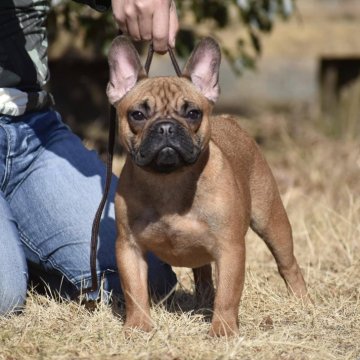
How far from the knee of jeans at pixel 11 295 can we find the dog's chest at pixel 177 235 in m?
0.77

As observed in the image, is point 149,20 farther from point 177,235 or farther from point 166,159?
point 177,235

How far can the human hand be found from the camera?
4.11 metres

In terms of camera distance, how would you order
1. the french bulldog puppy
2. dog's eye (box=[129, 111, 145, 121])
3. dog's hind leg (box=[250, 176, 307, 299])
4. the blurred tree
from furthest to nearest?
1. the blurred tree
2. dog's hind leg (box=[250, 176, 307, 299])
3. dog's eye (box=[129, 111, 145, 121])
4. the french bulldog puppy

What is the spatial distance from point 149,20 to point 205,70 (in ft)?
1.30

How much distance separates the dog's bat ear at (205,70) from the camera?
4344 mm

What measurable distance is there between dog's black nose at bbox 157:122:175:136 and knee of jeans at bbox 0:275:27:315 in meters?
1.24

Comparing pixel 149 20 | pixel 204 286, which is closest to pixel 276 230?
pixel 204 286

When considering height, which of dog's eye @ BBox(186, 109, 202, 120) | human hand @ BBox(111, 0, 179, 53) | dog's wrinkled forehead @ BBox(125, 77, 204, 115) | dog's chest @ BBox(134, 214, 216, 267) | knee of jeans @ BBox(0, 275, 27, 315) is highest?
human hand @ BBox(111, 0, 179, 53)

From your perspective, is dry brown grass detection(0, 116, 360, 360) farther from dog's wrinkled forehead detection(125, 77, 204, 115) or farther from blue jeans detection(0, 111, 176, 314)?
dog's wrinkled forehead detection(125, 77, 204, 115)

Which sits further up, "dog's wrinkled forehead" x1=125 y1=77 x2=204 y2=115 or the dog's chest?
"dog's wrinkled forehead" x1=125 y1=77 x2=204 y2=115

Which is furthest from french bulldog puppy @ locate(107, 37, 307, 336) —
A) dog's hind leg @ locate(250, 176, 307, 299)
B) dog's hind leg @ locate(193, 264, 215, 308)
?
dog's hind leg @ locate(193, 264, 215, 308)

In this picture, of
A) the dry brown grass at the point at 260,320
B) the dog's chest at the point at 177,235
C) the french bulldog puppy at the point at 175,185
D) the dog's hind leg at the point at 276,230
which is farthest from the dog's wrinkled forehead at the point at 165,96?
the dry brown grass at the point at 260,320

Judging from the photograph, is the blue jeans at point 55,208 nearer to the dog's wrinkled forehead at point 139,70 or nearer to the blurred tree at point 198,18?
the dog's wrinkled forehead at point 139,70

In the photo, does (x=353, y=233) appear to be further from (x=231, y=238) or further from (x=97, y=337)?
(x=97, y=337)
